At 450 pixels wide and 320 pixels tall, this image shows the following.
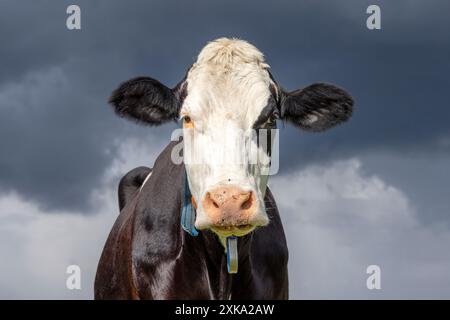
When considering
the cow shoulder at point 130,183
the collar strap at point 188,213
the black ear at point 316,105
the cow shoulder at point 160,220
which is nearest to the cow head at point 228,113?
the black ear at point 316,105

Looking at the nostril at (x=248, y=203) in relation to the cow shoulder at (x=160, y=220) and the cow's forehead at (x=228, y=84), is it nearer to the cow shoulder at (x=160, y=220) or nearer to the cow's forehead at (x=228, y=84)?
the cow's forehead at (x=228, y=84)

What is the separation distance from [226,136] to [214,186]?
2.14ft

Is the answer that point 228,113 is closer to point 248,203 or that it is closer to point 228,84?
point 228,84

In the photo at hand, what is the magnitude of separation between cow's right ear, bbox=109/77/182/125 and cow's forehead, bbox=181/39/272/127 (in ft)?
1.45

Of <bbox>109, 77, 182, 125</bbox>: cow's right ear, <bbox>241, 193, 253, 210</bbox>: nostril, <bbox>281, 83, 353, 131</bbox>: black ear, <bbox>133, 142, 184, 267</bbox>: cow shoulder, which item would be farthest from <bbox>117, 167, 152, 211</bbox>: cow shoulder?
<bbox>241, 193, 253, 210</bbox>: nostril

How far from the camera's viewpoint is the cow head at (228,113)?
6605 millimetres

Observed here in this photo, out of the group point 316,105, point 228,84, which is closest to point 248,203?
point 228,84

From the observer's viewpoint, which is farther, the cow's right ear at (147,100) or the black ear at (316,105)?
the black ear at (316,105)

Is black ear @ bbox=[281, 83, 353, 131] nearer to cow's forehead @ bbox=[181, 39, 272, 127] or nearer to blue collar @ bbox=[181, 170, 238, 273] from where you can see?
cow's forehead @ bbox=[181, 39, 272, 127]

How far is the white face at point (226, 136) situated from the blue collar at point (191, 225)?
39 centimetres

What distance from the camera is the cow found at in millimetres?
6844

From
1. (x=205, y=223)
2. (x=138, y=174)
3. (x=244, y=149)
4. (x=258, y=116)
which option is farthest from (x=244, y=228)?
(x=138, y=174)

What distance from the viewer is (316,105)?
862 cm
